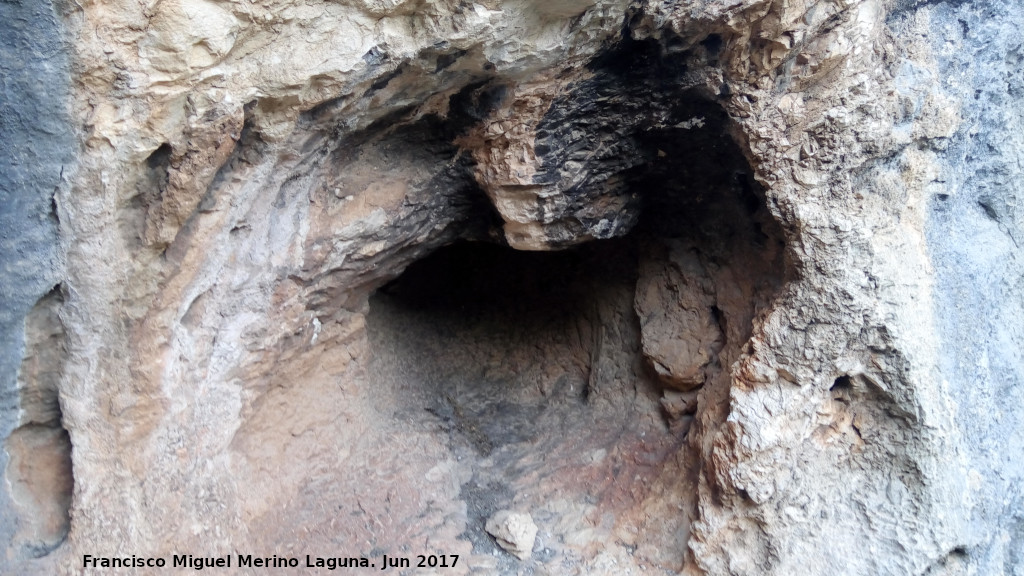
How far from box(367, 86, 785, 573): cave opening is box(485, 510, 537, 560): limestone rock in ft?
0.12

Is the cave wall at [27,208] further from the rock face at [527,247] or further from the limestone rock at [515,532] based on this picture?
the limestone rock at [515,532]

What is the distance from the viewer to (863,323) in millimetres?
1838

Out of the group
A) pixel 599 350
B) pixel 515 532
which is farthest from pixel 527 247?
pixel 515 532

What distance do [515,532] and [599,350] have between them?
93cm

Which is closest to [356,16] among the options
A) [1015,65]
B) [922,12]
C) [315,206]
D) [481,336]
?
[315,206]

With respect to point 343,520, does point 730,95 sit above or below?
above

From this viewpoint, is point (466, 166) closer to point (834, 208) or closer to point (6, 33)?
point (834, 208)

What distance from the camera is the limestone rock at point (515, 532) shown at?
227 cm

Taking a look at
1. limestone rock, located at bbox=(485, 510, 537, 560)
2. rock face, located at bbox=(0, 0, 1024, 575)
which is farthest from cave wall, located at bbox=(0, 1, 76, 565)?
limestone rock, located at bbox=(485, 510, 537, 560)

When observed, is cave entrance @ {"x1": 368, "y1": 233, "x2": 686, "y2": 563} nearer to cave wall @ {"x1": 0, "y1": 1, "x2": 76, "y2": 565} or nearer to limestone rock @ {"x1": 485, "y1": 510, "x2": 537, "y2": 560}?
limestone rock @ {"x1": 485, "y1": 510, "x2": 537, "y2": 560}

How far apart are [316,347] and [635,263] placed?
1257mm

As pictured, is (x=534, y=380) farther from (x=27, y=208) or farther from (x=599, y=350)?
(x=27, y=208)

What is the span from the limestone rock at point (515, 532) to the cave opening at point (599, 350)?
0.04 metres

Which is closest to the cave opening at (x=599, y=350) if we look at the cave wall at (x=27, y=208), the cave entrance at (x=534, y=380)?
the cave entrance at (x=534, y=380)
